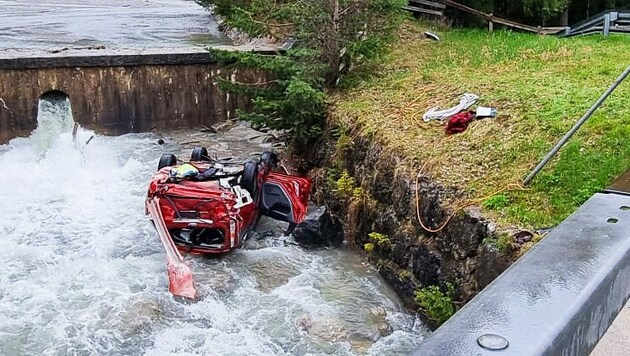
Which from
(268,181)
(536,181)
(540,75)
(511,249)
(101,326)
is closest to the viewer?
(511,249)

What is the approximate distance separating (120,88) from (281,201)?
555 centimetres

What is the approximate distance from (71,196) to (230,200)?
147 inches

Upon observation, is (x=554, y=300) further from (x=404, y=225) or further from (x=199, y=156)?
(x=199, y=156)

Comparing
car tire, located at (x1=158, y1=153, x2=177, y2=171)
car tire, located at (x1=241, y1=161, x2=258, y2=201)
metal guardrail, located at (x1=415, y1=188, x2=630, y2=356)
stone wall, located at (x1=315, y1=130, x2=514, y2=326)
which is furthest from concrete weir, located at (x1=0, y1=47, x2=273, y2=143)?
metal guardrail, located at (x1=415, y1=188, x2=630, y2=356)

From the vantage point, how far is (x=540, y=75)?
952cm

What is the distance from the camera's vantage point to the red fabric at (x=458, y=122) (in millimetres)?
7664

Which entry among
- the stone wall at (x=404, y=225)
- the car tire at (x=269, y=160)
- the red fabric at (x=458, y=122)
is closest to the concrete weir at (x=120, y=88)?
the car tire at (x=269, y=160)

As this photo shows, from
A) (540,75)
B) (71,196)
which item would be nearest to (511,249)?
(540,75)

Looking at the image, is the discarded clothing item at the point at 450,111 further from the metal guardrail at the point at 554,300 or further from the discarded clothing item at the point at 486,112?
the metal guardrail at the point at 554,300

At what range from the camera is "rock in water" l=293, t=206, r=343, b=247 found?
8.06 meters

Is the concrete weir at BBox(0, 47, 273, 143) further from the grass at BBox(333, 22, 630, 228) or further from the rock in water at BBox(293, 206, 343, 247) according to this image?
the rock in water at BBox(293, 206, 343, 247)

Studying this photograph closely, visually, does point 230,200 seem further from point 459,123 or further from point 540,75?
point 540,75

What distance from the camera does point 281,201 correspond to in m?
8.55

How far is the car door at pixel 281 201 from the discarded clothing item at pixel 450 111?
190 cm
